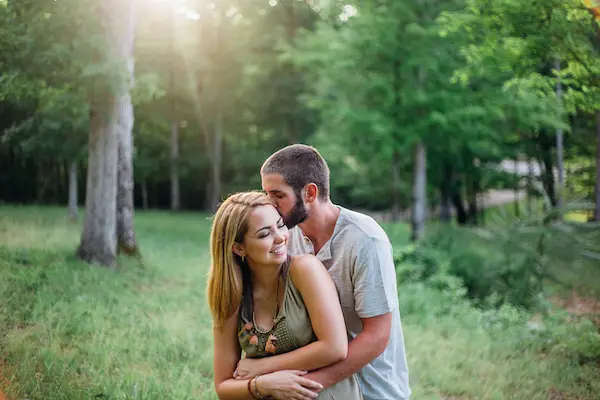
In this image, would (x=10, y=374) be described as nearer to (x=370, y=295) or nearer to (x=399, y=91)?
(x=370, y=295)

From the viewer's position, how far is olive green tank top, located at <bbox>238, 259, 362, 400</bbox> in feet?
8.51

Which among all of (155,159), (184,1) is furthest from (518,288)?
(155,159)

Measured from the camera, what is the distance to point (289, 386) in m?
2.56

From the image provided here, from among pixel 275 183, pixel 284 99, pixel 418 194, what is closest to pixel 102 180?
pixel 275 183

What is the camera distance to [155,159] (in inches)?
898

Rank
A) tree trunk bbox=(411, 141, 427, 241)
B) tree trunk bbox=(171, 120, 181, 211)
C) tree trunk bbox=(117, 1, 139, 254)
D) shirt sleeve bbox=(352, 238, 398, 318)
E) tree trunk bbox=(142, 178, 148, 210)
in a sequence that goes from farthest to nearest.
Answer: tree trunk bbox=(142, 178, 148, 210), tree trunk bbox=(171, 120, 181, 211), tree trunk bbox=(411, 141, 427, 241), tree trunk bbox=(117, 1, 139, 254), shirt sleeve bbox=(352, 238, 398, 318)

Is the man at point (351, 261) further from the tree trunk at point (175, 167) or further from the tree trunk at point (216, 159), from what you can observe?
the tree trunk at point (175, 167)

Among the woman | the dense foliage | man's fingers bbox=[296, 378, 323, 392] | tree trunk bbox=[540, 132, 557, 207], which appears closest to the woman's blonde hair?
the woman

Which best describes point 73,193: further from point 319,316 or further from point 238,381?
point 319,316

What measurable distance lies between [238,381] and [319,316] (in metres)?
0.53

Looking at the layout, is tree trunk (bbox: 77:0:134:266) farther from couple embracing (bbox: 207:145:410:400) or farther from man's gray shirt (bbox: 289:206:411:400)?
man's gray shirt (bbox: 289:206:411:400)

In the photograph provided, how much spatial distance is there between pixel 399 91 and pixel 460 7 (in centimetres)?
207

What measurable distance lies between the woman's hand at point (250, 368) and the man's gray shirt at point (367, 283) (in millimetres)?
496

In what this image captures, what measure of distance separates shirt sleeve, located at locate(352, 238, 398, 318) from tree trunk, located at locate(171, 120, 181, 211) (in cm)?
1989
